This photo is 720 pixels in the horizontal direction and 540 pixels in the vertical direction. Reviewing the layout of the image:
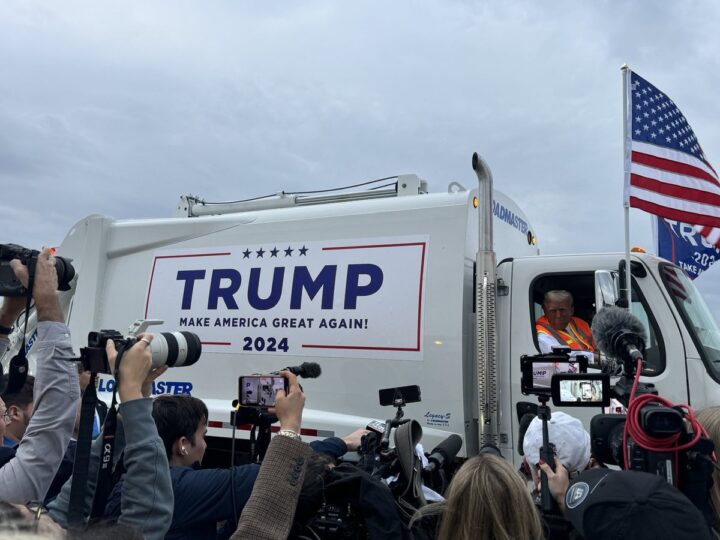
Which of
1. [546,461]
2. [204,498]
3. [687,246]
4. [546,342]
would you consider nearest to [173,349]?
[204,498]

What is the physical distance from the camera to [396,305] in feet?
15.4

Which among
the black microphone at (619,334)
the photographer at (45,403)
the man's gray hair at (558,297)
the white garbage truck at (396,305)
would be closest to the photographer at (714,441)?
the black microphone at (619,334)

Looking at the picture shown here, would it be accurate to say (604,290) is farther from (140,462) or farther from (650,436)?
(140,462)

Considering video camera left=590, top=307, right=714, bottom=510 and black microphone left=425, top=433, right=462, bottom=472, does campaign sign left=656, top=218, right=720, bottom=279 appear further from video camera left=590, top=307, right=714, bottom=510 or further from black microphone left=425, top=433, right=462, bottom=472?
video camera left=590, top=307, right=714, bottom=510

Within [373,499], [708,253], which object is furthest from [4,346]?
[708,253]

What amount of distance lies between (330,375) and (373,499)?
268 centimetres

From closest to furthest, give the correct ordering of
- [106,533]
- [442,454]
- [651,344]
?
[106,533] → [442,454] → [651,344]

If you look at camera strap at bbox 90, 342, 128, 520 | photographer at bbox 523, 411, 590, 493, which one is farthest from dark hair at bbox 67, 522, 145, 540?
photographer at bbox 523, 411, 590, 493

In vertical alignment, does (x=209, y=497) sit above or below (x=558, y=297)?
below

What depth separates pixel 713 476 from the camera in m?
1.97

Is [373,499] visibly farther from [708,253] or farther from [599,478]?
[708,253]

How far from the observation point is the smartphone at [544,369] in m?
3.01

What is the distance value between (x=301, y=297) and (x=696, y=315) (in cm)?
280

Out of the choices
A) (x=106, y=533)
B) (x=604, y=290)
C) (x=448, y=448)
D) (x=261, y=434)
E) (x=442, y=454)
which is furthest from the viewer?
(x=604, y=290)
